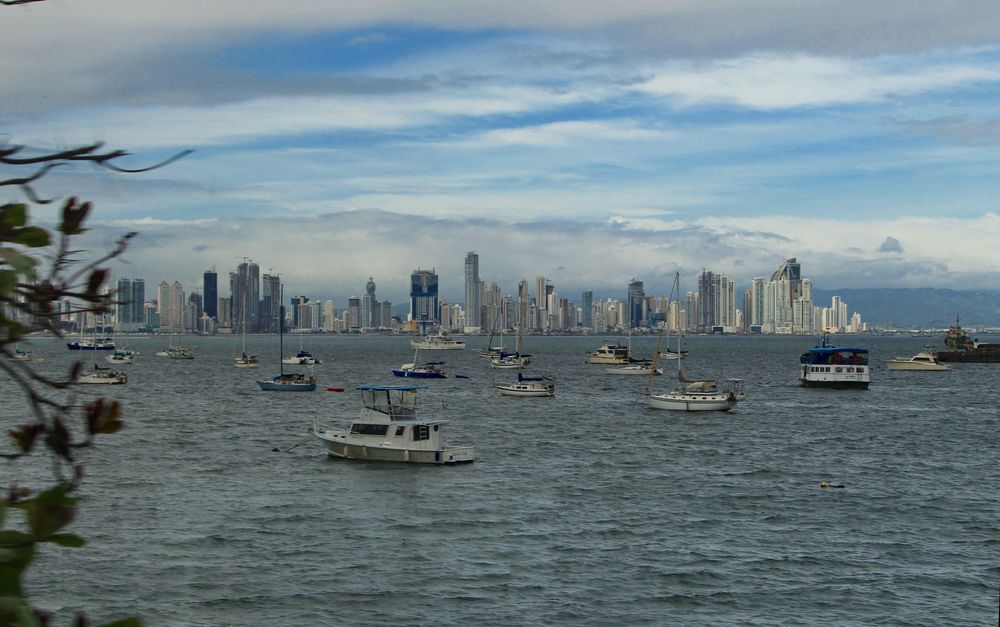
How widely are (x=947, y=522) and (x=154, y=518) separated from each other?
32876 millimetres

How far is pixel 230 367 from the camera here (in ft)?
630

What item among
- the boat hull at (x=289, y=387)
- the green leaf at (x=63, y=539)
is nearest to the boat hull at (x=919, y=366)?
the boat hull at (x=289, y=387)

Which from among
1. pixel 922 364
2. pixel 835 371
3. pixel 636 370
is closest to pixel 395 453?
pixel 835 371

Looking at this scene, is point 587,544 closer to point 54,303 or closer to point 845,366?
point 54,303

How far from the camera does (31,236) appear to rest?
15.2 ft

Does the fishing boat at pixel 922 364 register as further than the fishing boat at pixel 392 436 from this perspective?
Yes

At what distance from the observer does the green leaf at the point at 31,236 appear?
4.61m

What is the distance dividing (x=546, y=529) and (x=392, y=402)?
20.1 meters

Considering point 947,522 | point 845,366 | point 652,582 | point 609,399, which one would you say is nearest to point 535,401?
point 609,399

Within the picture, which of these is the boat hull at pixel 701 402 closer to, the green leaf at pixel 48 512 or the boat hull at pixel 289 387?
the boat hull at pixel 289 387

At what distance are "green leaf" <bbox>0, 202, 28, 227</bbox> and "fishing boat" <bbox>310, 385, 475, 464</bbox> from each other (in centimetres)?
5452

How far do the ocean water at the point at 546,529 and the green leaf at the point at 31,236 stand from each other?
27.7m

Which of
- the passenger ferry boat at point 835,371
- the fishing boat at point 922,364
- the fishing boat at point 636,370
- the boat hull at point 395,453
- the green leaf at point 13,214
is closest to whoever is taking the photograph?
the green leaf at point 13,214

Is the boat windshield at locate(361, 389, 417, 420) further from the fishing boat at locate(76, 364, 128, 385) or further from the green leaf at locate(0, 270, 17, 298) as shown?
the fishing boat at locate(76, 364, 128, 385)
